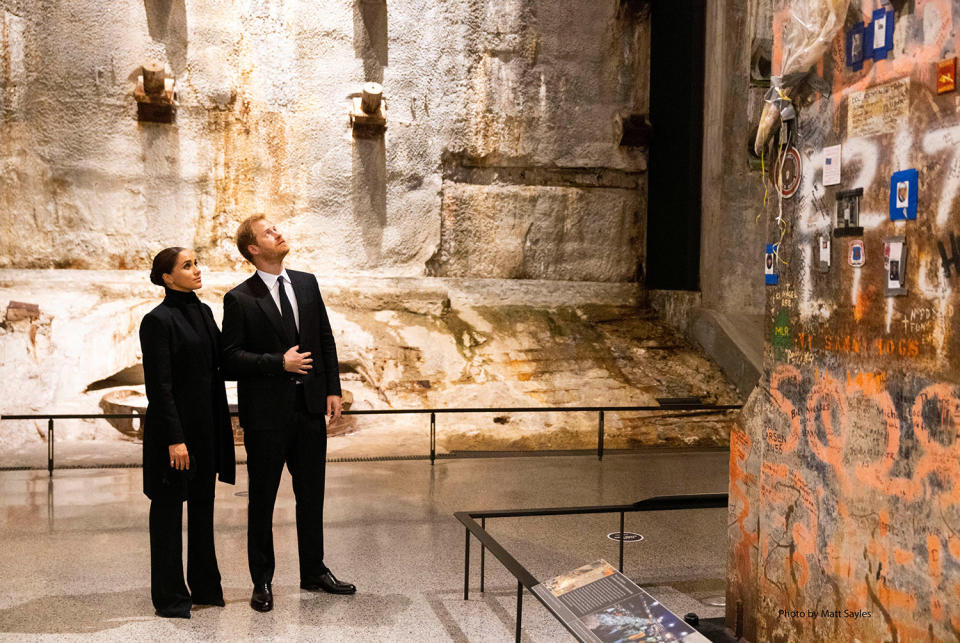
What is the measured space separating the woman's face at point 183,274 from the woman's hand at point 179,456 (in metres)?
0.70

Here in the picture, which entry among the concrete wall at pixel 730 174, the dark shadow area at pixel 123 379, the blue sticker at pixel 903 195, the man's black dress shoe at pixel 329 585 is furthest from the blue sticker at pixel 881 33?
the dark shadow area at pixel 123 379

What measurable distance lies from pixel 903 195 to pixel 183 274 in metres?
2.89

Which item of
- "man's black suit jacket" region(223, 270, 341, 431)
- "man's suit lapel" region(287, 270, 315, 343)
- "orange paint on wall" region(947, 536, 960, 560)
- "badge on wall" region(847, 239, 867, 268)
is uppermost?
"badge on wall" region(847, 239, 867, 268)

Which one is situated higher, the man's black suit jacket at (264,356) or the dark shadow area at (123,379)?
the man's black suit jacket at (264,356)

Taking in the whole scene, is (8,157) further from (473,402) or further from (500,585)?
(500,585)

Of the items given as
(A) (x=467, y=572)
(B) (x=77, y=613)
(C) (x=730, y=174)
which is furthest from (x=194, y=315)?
(C) (x=730, y=174)

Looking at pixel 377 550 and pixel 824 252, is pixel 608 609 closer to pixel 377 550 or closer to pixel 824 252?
pixel 824 252

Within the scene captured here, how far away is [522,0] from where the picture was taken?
1176 cm

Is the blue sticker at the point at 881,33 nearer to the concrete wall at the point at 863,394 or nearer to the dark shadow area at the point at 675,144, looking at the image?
the concrete wall at the point at 863,394

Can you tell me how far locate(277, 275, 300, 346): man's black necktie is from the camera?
431cm

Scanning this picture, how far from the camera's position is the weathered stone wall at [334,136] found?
10719 millimetres

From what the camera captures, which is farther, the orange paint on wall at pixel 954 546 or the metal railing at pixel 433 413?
the metal railing at pixel 433 413

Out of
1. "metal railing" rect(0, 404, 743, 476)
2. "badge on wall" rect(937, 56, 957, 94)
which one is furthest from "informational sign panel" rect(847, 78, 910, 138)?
"metal railing" rect(0, 404, 743, 476)

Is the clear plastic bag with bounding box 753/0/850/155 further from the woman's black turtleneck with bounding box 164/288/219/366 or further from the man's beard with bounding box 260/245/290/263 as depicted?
the woman's black turtleneck with bounding box 164/288/219/366
